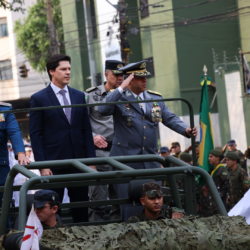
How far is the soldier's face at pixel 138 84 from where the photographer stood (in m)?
5.53

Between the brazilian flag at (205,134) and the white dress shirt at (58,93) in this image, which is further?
the brazilian flag at (205,134)

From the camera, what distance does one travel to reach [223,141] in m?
22.9

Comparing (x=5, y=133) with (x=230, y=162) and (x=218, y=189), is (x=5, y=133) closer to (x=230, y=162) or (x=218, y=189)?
(x=218, y=189)

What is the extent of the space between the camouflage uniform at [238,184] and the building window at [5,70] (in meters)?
37.4

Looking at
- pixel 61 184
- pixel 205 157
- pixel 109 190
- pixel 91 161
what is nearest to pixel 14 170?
pixel 61 184

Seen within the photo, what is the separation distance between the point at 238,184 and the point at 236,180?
80mm

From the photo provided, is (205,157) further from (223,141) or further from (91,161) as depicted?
(223,141)

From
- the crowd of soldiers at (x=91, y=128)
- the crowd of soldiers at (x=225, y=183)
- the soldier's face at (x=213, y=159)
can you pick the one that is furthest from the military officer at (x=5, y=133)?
the soldier's face at (x=213, y=159)

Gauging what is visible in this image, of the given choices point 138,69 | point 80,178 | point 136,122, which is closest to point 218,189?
point 136,122

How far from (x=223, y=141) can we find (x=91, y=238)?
20077mm

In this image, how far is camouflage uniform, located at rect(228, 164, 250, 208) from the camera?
9445 millimetres

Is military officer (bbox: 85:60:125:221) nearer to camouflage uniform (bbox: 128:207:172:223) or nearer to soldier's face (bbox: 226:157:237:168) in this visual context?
camouflage uniform (bbox: 128:207:172:223)

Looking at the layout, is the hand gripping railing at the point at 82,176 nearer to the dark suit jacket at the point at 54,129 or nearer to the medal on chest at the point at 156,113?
the dark suit jacket at the point at 54,129

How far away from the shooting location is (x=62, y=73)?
5309mm
